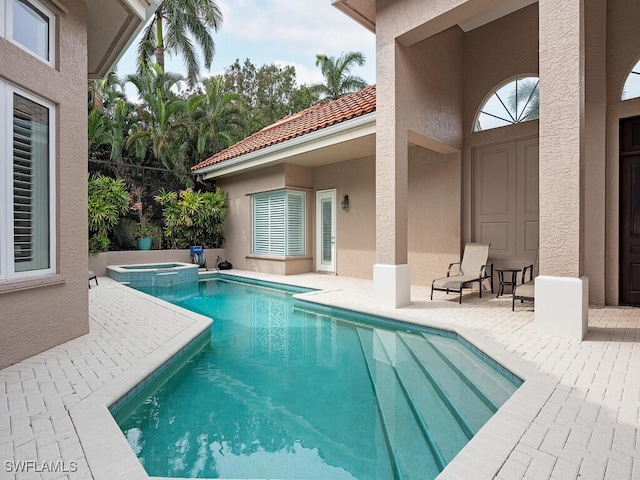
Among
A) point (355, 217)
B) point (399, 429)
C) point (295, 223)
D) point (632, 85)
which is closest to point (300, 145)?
point (355, 217)

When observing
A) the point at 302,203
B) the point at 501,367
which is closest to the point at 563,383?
the point at 501,367

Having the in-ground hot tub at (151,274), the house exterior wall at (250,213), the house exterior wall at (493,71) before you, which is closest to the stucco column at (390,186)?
the house exterior wall at (493,71)

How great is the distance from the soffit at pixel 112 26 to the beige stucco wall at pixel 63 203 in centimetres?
31

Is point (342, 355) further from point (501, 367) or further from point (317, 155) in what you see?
Answer: point (317, 155)

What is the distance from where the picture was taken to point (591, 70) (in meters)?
6.87

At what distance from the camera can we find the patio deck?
227cm

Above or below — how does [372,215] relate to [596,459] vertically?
above

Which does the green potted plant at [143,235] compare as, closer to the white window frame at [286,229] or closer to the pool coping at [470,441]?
the white window frame at [286,229]

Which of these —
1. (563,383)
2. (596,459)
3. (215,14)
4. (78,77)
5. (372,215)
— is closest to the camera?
(596,459)

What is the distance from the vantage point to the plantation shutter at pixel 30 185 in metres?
4.09

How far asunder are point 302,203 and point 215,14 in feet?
51.2

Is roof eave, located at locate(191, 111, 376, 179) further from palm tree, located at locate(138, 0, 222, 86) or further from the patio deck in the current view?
palm tree, located at locate(138, 0, 222, 86)

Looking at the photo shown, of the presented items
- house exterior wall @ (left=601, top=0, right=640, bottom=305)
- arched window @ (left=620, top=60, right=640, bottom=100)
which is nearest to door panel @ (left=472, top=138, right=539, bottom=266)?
house exterior wall @ (left=601, top=0, right=640, bottom=305)

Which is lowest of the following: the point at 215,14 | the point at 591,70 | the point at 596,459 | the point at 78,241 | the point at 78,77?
the point at 596,459
